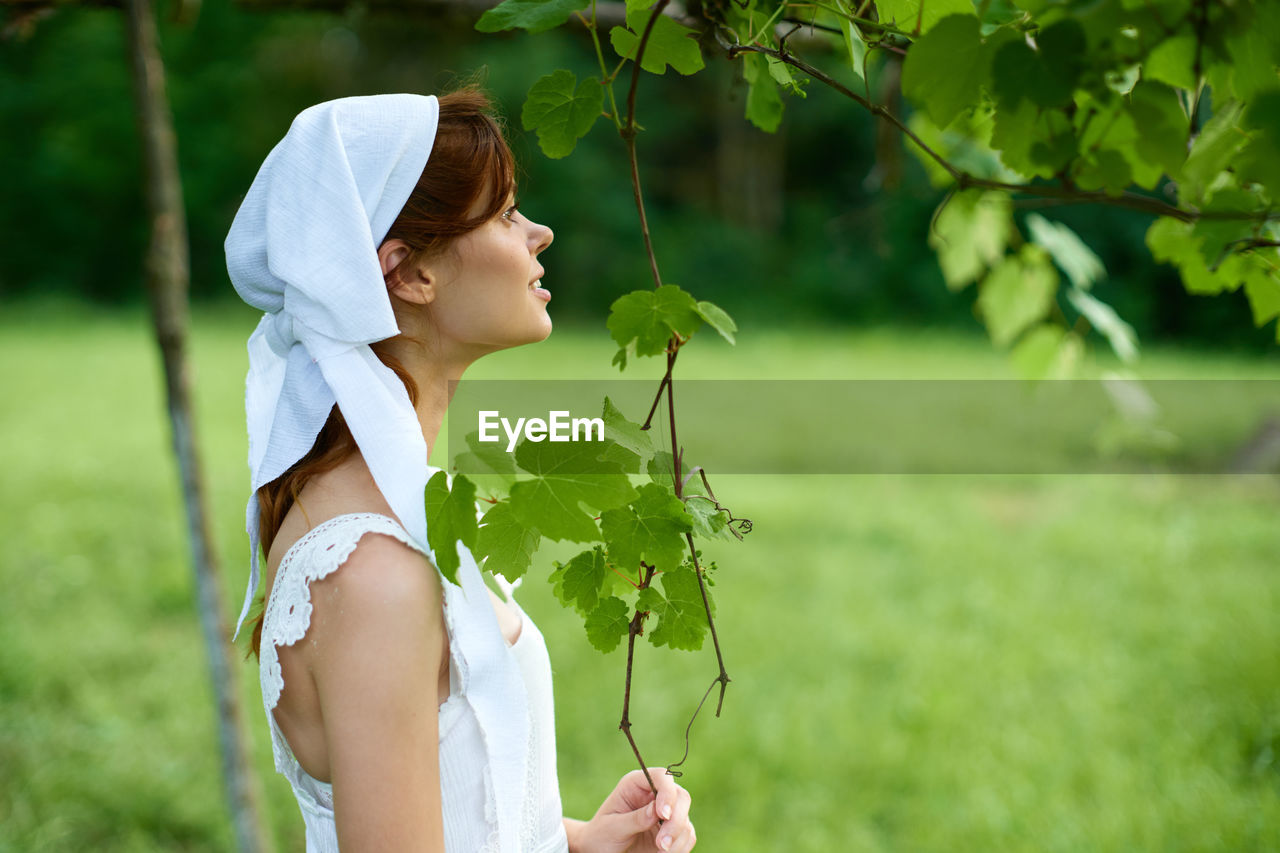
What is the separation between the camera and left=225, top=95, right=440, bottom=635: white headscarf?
3.69ft

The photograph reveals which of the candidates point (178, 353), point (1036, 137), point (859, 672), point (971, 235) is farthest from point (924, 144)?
point (859, 672)

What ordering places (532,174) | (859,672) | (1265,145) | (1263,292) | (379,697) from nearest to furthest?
(1265,145), (379,697), (1263,292), (859,672), (532,174)

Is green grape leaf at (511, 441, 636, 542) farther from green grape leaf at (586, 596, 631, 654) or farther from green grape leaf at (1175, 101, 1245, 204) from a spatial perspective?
green grape leaf at (1175, 101, 1245, 204)

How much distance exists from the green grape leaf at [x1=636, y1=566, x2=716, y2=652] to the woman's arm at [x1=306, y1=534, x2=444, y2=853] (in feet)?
0.85

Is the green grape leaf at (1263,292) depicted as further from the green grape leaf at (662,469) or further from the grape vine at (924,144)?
the green grape leaf at (662,469)

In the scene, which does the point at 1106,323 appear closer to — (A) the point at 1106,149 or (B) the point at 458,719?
(A) the point at 1106,149

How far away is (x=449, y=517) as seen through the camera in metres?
0.92

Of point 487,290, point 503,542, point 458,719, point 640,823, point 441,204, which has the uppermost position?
point 441,204

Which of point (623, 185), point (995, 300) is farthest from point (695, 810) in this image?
point (623, 185)

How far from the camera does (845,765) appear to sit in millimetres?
3525

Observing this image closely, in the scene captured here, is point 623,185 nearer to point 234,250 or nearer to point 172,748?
point 172,748

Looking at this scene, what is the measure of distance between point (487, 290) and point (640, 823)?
72 centimetres

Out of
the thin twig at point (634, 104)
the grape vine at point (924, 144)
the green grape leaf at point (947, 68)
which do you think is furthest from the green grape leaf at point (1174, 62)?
the thin twig at point (634, 104)

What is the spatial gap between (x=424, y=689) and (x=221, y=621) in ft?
4.60
